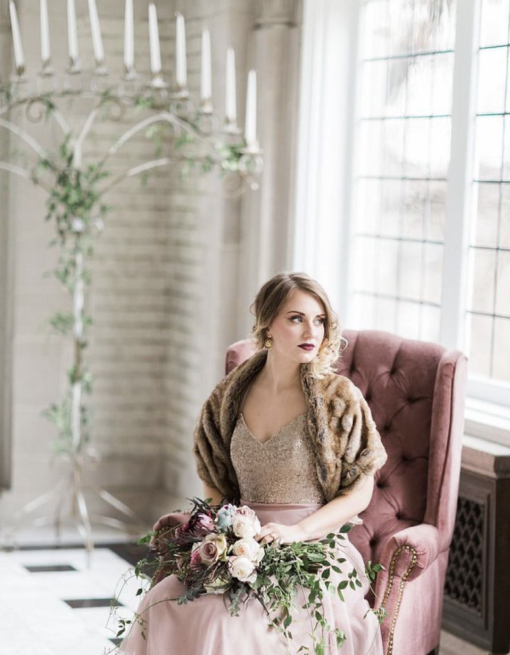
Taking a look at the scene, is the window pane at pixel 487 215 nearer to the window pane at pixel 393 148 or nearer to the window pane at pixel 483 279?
the window pane at pixel 483 279

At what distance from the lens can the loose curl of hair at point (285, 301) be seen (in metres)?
3.02

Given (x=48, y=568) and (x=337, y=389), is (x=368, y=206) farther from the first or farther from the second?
(x=48, y=568)

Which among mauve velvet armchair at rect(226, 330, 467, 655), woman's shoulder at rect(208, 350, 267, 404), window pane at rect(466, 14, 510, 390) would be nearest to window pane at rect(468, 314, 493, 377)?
window pane at rect(466, 14, 510, 390)

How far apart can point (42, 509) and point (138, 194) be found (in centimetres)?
159

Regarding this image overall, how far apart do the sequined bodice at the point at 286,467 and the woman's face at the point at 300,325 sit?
0.19 meters

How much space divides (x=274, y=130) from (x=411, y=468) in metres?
1.87

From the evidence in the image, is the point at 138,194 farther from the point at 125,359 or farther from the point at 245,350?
the point at 245,350

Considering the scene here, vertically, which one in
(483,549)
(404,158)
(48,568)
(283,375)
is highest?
(404,158)

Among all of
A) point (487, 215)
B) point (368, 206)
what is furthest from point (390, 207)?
point (487, 215)

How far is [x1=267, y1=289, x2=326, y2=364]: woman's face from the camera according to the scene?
3002 millimetres

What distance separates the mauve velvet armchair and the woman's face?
1.88ft

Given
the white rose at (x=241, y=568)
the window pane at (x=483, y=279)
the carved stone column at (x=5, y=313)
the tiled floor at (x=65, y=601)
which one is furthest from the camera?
the carved stone column at (x=5, y=313)

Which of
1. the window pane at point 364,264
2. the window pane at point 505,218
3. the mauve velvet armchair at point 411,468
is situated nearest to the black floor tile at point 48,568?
the mauve velvet armchair at point 411,468

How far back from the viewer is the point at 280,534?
9.24ft
